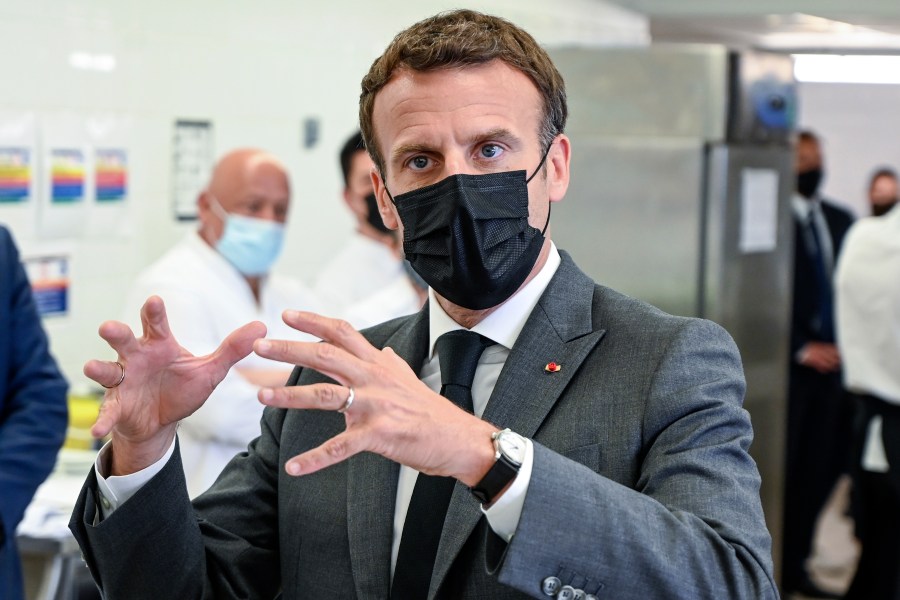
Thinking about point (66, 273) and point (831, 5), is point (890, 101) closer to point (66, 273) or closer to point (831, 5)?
point (831, 5)

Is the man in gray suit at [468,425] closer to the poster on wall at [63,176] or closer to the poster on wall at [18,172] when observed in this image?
the poster on wall at [18,172]

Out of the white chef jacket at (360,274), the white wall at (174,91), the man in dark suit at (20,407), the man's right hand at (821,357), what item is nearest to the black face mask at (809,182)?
the man's right hand at (821,357)

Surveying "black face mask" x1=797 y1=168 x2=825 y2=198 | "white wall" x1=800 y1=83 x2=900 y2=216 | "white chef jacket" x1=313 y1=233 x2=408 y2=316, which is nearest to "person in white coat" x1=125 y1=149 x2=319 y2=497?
"white chef jacket" x1=313 y1=233 x2=408 y2=316

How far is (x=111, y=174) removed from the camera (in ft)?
12.8

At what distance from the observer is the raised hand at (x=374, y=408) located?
103 cm

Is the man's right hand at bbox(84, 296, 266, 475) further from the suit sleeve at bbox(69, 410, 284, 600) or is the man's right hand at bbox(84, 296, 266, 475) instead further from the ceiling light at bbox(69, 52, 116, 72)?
the ceiling light at bbox(69, 52, 116, 72)

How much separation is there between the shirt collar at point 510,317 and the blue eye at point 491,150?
16 centimetres

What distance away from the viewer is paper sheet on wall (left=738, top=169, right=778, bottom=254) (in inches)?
152

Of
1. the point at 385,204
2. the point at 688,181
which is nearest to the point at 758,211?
the point at 688,181

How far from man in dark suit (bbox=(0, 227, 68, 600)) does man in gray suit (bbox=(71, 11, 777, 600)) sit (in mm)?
938

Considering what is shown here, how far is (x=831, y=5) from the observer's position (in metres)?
6.74

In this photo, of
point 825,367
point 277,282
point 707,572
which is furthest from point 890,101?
point 707,572

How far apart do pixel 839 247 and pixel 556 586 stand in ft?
15.5

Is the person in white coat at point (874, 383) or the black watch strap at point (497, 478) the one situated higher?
the black watch strap at point (497, 478)
